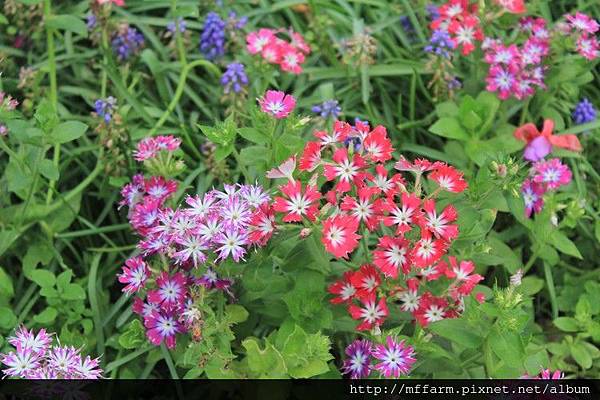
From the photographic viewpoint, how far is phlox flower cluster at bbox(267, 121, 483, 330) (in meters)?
1.70

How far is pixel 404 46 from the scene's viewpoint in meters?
2.96

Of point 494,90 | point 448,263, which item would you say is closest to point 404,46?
point 494,90

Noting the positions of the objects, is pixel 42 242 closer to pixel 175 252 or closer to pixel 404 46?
pixel 175 252

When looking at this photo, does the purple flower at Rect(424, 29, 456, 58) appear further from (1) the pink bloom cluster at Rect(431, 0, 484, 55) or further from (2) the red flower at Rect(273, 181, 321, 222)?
(2) the red flower at Rect(273, 181, 321, 222)

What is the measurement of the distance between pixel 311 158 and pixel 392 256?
274 mm

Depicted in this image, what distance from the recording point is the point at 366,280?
1909 millimetres

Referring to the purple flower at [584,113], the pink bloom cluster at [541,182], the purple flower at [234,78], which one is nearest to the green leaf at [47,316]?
the purple flower at [234,78]

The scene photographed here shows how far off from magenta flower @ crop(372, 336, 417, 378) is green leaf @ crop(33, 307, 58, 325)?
0.88m

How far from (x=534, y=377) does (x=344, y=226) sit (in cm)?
61

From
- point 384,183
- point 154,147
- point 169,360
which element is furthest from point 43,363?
point 384,183

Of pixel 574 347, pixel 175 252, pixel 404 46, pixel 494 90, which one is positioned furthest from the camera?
pixel 404 46

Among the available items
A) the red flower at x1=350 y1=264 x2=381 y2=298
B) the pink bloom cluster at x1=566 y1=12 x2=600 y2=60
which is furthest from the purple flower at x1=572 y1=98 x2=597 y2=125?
the red flower at x1=350 y1=264 x2=381 y2=298

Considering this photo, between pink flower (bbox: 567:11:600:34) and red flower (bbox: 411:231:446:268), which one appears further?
pink flower (bbox: 567:11:600:34)

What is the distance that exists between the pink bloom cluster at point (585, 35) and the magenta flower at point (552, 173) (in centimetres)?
44
